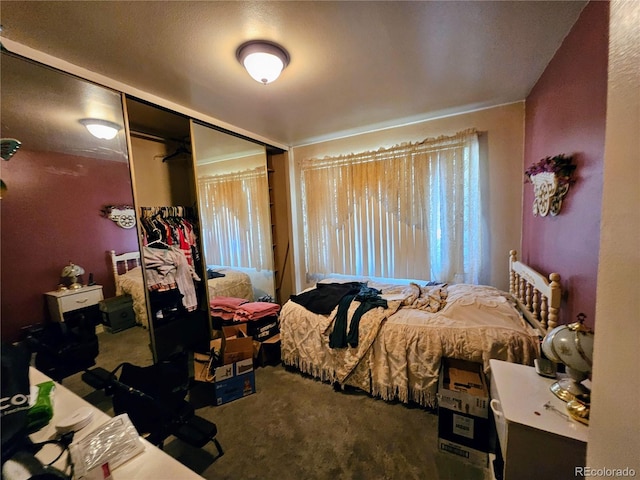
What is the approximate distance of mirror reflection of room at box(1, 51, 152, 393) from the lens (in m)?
1.30

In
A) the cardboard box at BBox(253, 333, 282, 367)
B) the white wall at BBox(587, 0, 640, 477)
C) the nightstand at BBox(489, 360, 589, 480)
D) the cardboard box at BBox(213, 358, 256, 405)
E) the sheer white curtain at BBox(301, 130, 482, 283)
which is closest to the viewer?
the white wall at BBox(587, 0, 640, 477)

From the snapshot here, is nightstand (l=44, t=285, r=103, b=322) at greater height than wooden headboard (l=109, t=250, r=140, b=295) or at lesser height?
lesser

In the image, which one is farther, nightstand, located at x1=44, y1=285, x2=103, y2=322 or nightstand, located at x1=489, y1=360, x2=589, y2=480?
nightstand, located at x1=44, y1=285, x2=103, y2=322

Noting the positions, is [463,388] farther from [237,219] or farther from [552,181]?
[237,219]

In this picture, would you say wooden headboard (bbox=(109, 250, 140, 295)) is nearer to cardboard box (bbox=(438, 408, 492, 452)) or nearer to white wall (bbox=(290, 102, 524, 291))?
cardboard box (bbox=(438, 408, 492, 452))

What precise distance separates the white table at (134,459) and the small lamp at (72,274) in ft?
2.30

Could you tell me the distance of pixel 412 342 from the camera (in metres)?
1.83

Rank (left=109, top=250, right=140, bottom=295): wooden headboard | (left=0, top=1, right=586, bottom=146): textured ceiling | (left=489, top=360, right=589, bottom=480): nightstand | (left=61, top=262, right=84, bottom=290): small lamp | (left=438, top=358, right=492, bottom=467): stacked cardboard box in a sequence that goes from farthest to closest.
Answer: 1. (left=109, top=250, right=140, bottom=295): wooden headboard
2. (left=61, top=262, right=84, bottom=290): small lamp
3. (left=438, top=358, right=492, bottom=467): stacked cardboard box
4. (left=0, top=1, right=586, bottom=146): textured ceiling
5. (left=489, top=360, right=589, bottom=480): nightstand

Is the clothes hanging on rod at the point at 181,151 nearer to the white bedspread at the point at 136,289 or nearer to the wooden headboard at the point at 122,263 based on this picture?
the wooden headboard at the point at 122,263

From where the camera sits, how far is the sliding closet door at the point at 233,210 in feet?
8.41

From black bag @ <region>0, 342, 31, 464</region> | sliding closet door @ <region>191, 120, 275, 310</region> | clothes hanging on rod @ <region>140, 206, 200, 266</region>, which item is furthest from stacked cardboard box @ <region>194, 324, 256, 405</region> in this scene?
black bag @ <region>0, 342, 31, 464</region>

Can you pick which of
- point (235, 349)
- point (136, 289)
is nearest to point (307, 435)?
point (235, 349)

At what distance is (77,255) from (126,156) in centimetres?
77

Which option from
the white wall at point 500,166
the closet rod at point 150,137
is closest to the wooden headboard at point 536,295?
the white wall at point 500,166
